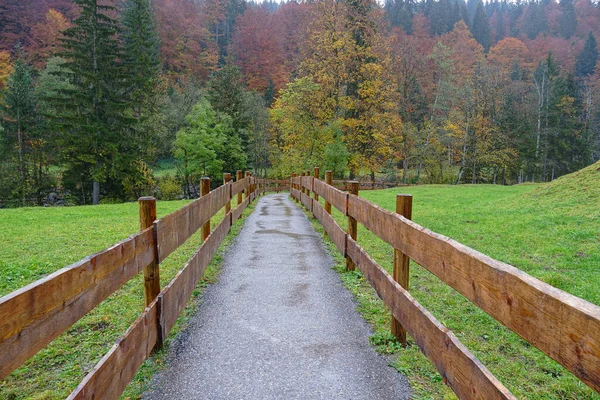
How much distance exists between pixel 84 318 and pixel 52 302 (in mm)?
2830

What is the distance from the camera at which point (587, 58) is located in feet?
241

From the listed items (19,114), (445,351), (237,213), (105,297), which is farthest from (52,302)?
(19,114)

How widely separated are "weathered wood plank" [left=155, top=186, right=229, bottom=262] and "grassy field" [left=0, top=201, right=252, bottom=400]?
0.80 m

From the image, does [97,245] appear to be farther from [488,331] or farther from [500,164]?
[500,164]

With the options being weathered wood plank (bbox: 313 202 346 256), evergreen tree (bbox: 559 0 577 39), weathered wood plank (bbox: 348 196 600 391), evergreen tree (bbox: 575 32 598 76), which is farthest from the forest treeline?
weathered wood plank (bbox: 348 196 600 391)

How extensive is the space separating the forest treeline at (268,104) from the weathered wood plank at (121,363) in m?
25.1

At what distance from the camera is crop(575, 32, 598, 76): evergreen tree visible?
72.6m

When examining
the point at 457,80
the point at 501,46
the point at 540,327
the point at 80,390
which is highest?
the point at 501,46

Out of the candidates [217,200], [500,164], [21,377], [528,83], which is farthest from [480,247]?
[528,83]

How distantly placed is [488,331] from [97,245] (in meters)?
7.31

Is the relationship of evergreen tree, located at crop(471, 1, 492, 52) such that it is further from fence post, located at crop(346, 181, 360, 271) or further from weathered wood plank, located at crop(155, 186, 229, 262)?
weathered wood plank, located at crop(155, 186, 229, 262)

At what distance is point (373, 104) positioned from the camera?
95.9 feet

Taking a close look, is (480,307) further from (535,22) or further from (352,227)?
(535,22)

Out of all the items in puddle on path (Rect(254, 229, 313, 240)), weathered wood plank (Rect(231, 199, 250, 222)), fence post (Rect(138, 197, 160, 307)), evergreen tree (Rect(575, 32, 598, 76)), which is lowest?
puddle on path (Rect(254, 229, 313, 240))
